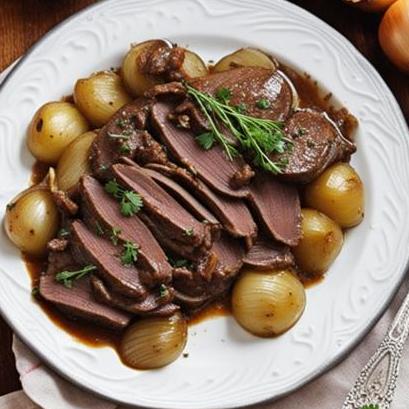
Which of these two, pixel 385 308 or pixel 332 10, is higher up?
pixel 332 10

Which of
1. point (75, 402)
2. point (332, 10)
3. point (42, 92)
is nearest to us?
point (75, 402)

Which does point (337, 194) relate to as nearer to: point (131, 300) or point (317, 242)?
point (317, 242)

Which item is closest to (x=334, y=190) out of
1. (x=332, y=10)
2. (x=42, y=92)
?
(x=332, y=10)

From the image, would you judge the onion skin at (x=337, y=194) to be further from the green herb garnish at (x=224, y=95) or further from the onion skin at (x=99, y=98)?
the onion skin at (x=99, y=98)

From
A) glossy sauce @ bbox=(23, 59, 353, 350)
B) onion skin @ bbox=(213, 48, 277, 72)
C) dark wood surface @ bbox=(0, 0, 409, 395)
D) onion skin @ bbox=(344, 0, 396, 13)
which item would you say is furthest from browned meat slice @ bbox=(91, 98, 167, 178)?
onion skin @ bbox=(344, 0, 396, 13)

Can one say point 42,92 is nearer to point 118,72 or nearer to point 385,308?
point 118,72

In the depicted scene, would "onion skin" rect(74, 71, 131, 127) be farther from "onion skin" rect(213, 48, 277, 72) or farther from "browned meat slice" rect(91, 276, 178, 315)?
"browned meat slice" rect(91, 276, 178, 315)

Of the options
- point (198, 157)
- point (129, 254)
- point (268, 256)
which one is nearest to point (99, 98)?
point (198, 157)
